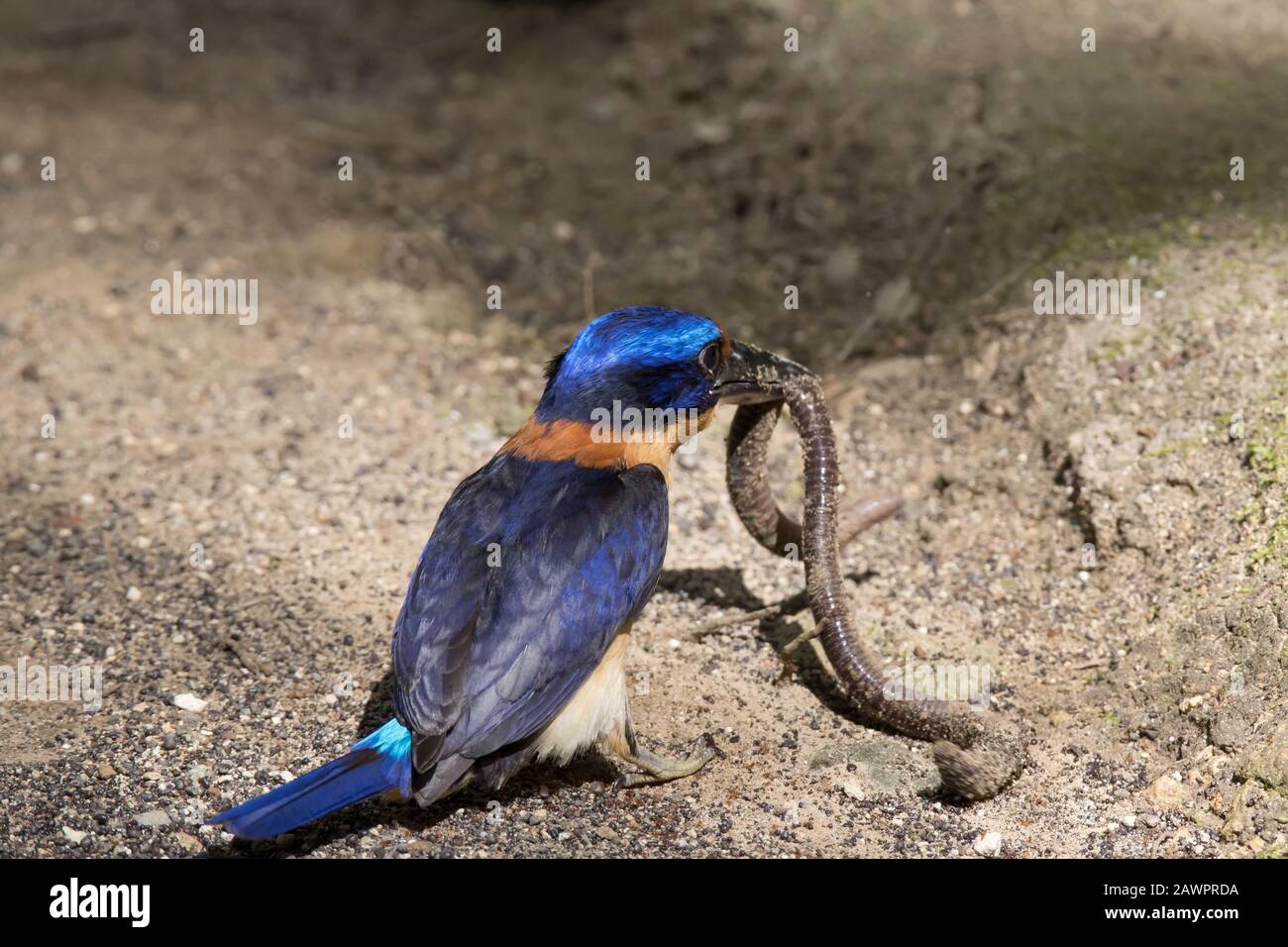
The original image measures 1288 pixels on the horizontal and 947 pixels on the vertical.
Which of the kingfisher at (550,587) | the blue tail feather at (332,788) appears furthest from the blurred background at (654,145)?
the blue tail feather at (332,788)

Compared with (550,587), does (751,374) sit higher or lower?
higher

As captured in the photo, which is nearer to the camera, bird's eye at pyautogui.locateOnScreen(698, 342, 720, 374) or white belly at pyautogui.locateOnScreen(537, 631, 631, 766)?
white belly at pyautogui.locateOnScreen(537, 631, 631, 766)

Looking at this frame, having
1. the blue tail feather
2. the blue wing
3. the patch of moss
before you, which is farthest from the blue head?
the patch of moss

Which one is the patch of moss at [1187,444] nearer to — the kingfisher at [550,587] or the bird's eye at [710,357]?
the kingfisher at [550,587]

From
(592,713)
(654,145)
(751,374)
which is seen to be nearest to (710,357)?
(751,374)

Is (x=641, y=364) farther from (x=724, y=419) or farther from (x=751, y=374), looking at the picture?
(x=724, y=419)

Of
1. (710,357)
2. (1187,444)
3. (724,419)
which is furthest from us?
(724,419)

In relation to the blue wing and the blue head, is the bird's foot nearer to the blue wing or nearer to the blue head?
the blue wing
